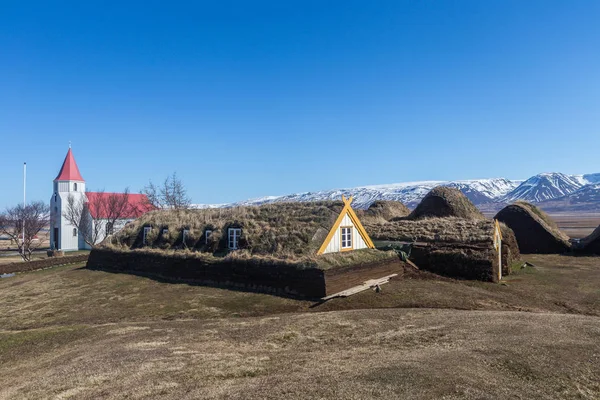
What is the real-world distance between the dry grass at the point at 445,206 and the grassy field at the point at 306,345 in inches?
867

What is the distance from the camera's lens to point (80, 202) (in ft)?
219

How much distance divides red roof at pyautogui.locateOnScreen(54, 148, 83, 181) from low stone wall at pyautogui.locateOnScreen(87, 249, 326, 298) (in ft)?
143

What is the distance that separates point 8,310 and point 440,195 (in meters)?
41.0

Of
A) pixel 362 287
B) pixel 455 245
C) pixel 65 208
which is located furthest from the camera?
pixel 65 208

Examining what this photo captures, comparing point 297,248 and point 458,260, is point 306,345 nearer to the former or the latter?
point 297,248

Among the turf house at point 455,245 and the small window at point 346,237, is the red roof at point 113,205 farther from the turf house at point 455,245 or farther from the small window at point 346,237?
the small window at point 346,237

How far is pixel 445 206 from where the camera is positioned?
43875mm

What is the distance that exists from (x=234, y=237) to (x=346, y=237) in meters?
7.00

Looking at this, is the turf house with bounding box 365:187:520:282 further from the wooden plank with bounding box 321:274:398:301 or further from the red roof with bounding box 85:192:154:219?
the red roof with bounding box 85:192:154:219

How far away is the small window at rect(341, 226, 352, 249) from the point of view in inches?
911

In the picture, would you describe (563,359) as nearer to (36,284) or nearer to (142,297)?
(142,297)

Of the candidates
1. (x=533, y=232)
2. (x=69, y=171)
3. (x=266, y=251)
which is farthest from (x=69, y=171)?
(x=533, y=232)

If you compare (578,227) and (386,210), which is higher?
(386,210)

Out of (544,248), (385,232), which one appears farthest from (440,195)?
(385,232)
